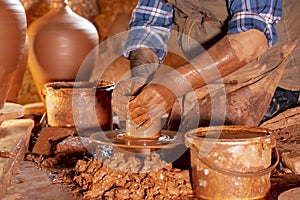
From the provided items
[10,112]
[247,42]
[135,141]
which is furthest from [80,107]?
[247,42]

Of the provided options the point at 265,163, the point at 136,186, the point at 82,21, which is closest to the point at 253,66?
the point at 265,163

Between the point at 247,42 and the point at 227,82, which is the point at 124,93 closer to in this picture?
the point at 247,42

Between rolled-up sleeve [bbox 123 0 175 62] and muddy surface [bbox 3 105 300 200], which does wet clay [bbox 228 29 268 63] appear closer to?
muddy surface [bbox 3 105 300 200]

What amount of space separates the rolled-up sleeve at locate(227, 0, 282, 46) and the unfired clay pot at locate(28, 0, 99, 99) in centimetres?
230

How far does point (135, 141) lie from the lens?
2.57 m

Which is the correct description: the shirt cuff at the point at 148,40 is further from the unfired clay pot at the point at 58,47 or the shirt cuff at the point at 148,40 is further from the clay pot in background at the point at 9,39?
the unfired clay pot at the point at 58,47

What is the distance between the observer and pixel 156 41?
3.28 metres

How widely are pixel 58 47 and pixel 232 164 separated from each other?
2.79m

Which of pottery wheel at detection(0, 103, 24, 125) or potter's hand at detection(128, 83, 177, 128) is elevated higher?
potter's hand at detection(128, 83, 177, 128)

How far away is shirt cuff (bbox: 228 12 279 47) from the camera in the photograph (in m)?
2.61

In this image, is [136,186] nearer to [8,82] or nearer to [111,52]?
[8,82]

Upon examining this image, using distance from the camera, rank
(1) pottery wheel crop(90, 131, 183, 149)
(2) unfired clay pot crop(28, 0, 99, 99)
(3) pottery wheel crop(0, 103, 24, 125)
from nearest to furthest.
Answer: (1) pottery wheel crop(90, 131, 183, 149) < (3) pottery wheel crop(0, 103, 24, 125) < (2) unfired clay pot crop(28, 0, 99, 99)

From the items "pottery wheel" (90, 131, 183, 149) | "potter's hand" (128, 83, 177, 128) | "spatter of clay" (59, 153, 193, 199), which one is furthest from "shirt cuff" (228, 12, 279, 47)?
"spatter of clay" (59, 153, 193, 199)

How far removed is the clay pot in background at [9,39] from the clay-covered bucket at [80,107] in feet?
2.17
